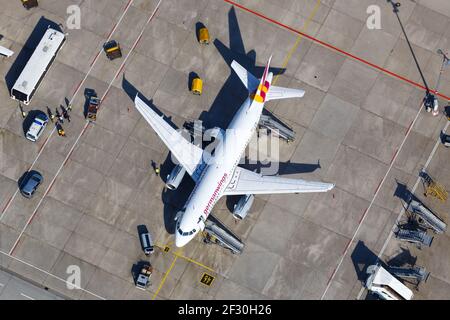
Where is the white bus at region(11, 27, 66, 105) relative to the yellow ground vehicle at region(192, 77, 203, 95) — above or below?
below

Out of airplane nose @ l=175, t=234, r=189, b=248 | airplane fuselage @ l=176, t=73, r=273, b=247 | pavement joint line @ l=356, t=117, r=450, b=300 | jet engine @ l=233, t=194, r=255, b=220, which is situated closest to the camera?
airplane fuselage @ l=176, t=73, r=273, b=247

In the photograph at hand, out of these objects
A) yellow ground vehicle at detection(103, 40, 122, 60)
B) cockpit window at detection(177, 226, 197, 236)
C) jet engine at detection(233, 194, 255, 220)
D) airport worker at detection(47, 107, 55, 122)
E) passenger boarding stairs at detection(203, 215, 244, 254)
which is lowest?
cockpit window at detection(177, 226, 197, 236)

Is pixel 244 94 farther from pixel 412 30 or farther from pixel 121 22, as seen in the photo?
pixel 412 30

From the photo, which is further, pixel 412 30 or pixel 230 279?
pixel 412 30

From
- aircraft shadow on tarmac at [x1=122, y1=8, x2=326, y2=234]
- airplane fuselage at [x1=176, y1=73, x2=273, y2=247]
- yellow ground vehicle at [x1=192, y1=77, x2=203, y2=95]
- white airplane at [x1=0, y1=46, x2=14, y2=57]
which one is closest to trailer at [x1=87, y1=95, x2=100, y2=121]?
aircraft shadow on tarmac at [x1=122, y1=8, x2=326, y2=234]

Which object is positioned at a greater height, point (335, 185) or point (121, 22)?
point (121, 22)

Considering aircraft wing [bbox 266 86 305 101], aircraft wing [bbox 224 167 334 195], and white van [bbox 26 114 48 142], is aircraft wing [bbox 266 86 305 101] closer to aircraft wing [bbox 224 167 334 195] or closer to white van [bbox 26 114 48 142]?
aircraft wing [bbox 224 167 334 195]
